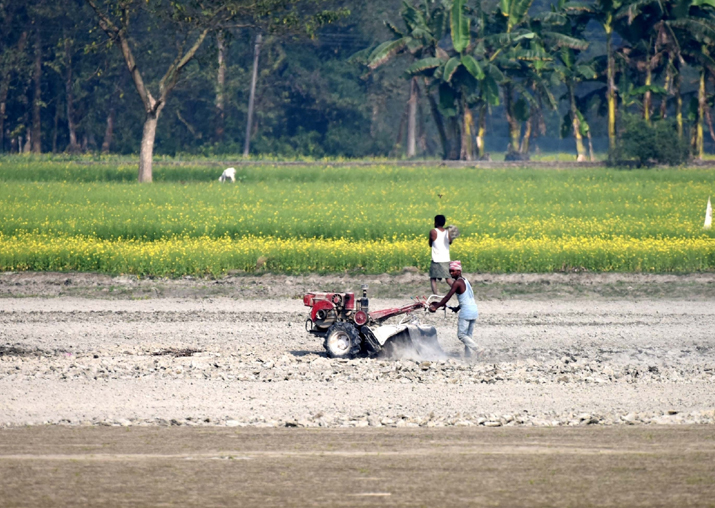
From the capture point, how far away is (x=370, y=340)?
14586 mm

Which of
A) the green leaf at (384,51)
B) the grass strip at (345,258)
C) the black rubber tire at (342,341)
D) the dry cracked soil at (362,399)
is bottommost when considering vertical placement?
the dry cracked soil at (362,399)

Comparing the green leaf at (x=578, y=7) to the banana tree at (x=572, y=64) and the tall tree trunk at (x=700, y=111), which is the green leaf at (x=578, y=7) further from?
the tall tree trunk at (x=700, y=111)

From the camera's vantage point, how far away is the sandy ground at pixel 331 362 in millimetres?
12086

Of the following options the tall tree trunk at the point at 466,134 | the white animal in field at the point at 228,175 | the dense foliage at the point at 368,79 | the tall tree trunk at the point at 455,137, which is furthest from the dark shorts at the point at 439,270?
the tall tree trunk at the point at 455,137

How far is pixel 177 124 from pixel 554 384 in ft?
230

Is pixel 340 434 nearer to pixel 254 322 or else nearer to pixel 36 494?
pixel 36 494

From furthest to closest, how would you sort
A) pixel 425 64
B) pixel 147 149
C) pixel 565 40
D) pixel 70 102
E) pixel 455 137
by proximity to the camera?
pixel 70 102 < pixel 455 137 < pixel 565 40 < pixel 425 64 < pixel 147 149

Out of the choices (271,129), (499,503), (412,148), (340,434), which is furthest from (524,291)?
(271,129)

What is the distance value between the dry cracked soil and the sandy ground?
0.05 metres

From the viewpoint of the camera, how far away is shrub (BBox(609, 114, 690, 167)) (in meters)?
49.5

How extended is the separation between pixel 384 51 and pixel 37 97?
98.5ft

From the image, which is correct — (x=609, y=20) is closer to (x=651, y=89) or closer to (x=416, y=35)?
(x=651, y=89)

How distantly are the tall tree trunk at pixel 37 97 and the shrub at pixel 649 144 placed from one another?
39.2 metres

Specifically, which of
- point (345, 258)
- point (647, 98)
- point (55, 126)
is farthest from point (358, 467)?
point (55, 126)
